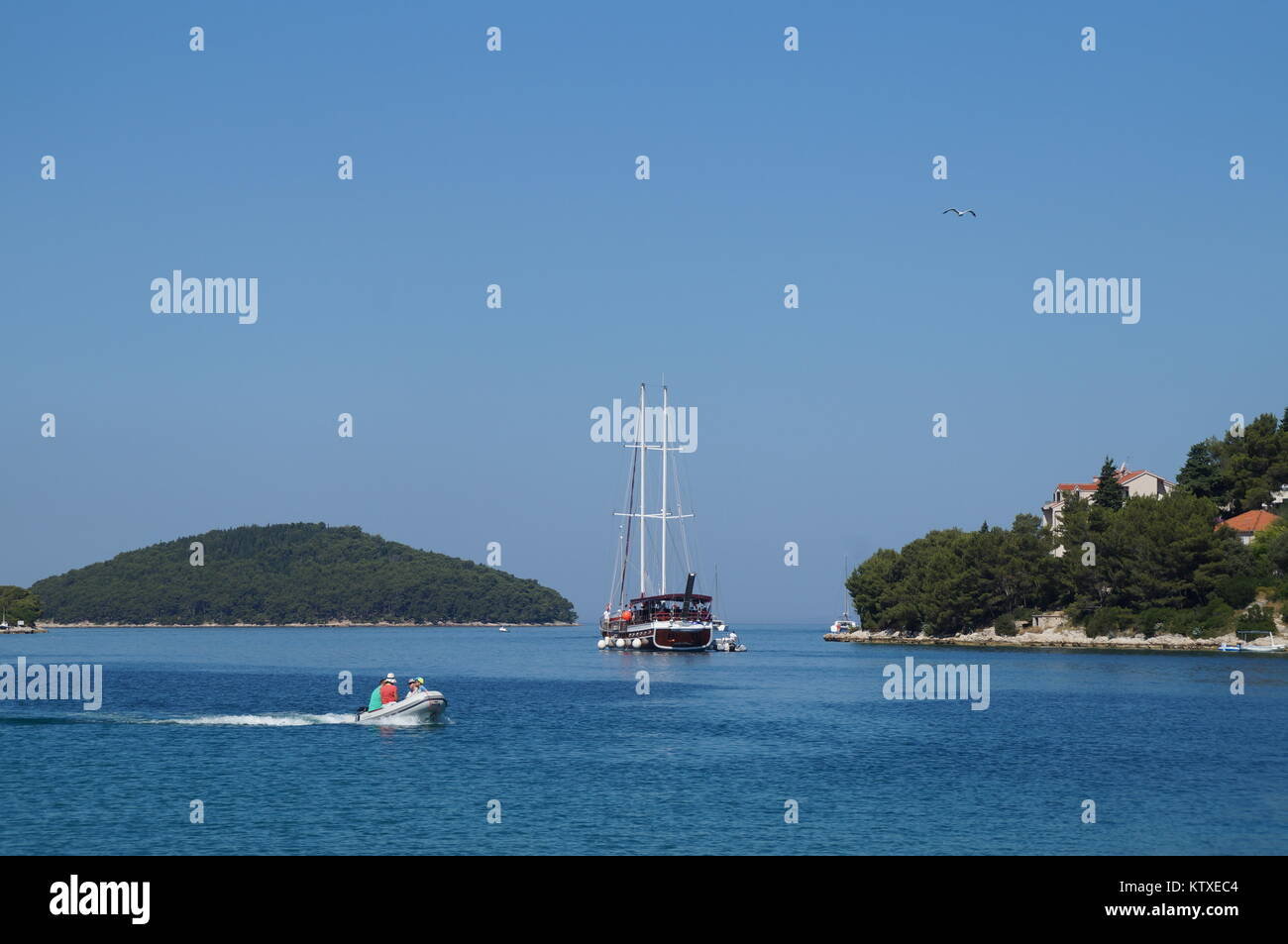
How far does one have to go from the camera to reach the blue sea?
3550 cm

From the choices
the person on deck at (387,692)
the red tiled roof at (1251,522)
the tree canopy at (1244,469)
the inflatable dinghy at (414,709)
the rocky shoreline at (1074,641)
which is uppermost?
the tree canopy at (1244,469)

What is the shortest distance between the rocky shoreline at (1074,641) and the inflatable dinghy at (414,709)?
9679 cm

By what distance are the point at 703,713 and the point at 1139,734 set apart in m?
23.6

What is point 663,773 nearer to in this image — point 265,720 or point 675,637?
point 265,720

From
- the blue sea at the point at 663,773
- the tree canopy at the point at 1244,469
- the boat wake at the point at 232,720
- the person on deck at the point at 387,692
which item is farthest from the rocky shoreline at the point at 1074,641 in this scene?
the person on deck at the point at 387,692

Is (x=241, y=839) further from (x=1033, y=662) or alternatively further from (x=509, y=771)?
(x=1033, y=662)

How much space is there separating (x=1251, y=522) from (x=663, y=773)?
122545 millimetres

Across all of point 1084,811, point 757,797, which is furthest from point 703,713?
point 1084,811

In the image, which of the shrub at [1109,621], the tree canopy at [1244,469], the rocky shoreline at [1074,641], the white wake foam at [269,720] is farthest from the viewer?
the tree canopy at [1244,469]

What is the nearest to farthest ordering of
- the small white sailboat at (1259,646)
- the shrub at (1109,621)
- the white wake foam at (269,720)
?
1. the white wake foam at (269,720)
2. the small white sailboat at (1259,646)
3. the shrub at (1109,621)

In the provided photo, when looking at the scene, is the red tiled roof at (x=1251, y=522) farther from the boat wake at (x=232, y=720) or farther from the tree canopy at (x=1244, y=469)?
the boat wake at (x=232, y=720)

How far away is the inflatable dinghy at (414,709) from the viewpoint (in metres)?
61.5

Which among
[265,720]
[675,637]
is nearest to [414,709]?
[265,720]
